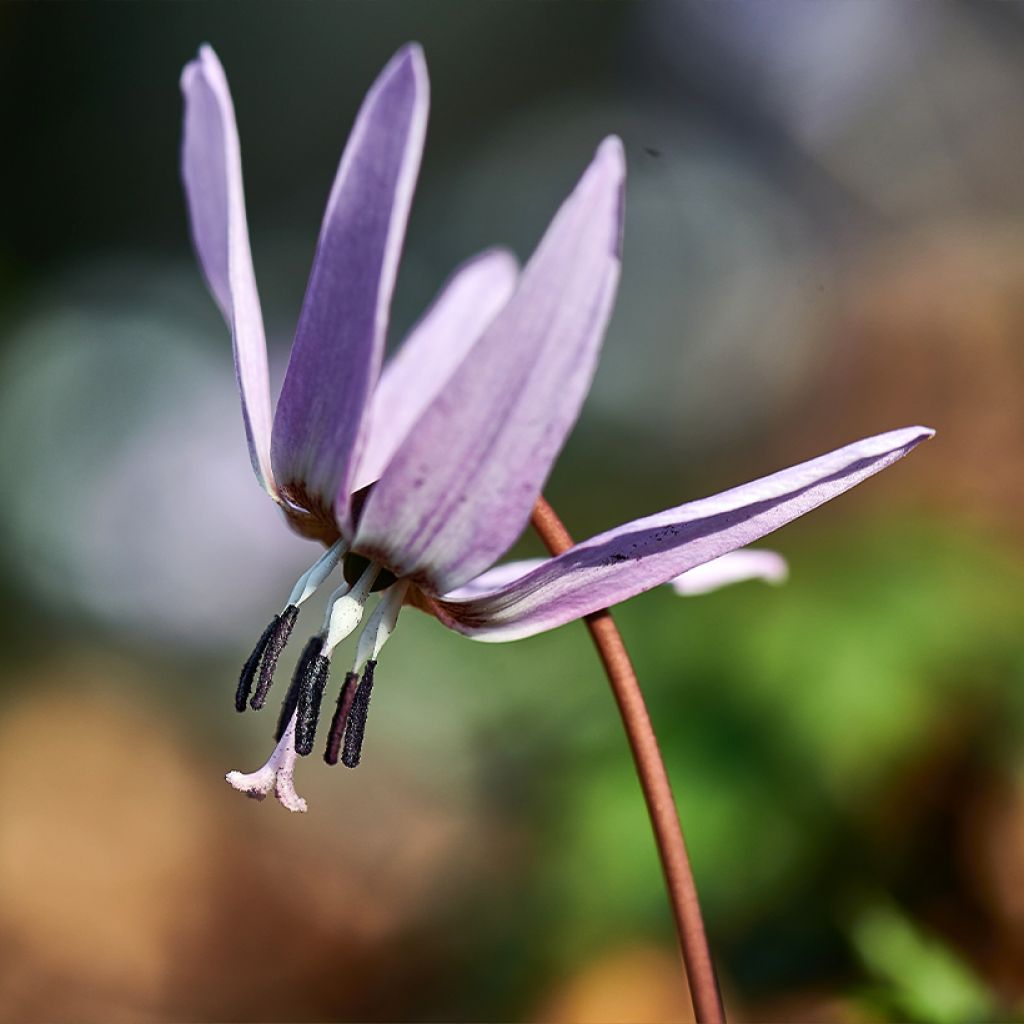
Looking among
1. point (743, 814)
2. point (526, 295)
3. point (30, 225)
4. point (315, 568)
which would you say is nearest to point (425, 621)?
point (743, 814)

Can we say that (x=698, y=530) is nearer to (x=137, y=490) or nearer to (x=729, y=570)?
(x=729, y=570)

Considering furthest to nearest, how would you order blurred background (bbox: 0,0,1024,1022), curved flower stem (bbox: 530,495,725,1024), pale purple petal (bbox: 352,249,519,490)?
blurred background (bbox: 0,0,1024,1022) < pale purple petal (bbox: 352,249,519,490) < curved flower stem (bbox: 530,495,725,1024)

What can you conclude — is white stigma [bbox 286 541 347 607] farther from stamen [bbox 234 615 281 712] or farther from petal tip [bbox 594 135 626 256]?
petal tip [bbox 594 135 626 256]

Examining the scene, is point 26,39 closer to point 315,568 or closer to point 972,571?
point 972,571

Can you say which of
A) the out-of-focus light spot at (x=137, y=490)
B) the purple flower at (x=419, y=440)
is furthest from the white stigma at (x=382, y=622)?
the out-of-focus light spot at (x=137, y=490)

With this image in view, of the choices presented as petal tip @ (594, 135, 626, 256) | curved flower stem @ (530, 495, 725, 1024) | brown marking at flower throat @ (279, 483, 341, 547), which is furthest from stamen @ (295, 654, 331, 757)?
petal tip @ (594, 135, 626, 256)

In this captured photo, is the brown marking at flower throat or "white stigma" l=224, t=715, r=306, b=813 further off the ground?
the brown marking at flower throat

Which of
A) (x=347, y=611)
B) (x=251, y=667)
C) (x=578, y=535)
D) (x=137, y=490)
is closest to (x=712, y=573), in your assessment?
(x=347, y=611)
